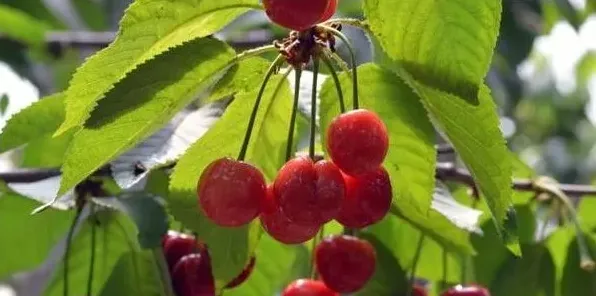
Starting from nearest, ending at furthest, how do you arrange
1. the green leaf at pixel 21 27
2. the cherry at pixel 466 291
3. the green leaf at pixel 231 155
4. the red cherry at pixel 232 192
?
the red cherry at pixel 232 192, the green leaf at pixel 231 155, the cherry at pixel 466 291, the green leaf at pixel 21 27

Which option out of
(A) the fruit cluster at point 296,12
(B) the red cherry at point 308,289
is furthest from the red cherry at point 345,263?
(A) the fruit cluster at point 296,12

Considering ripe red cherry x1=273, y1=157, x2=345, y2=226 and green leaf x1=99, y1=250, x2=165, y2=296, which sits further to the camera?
green leaf x1=99, y1=250, x2=165, y2=296

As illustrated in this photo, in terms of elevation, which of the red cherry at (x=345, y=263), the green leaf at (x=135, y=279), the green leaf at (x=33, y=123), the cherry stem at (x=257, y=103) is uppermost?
the cherry stem at (x=257, y=103)

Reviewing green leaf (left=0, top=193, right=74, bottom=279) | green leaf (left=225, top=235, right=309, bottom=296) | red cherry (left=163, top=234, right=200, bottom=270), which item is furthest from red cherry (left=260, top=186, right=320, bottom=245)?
green leaf (left=0, top=193, right=74, bottom=279)

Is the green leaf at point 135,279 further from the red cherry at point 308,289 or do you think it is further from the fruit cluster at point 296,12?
the fruit cluster at point 296,12

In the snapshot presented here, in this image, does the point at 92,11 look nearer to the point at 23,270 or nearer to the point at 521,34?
the point at 521,34

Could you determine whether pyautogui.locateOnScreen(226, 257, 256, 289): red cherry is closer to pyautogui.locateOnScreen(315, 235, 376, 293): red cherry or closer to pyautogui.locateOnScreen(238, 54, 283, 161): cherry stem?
pyautogui.locateOnScreen(315, 235, 376, 293): red cherry

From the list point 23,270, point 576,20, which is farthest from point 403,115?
point 576,20

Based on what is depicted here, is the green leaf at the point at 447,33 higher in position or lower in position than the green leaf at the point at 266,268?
higher
